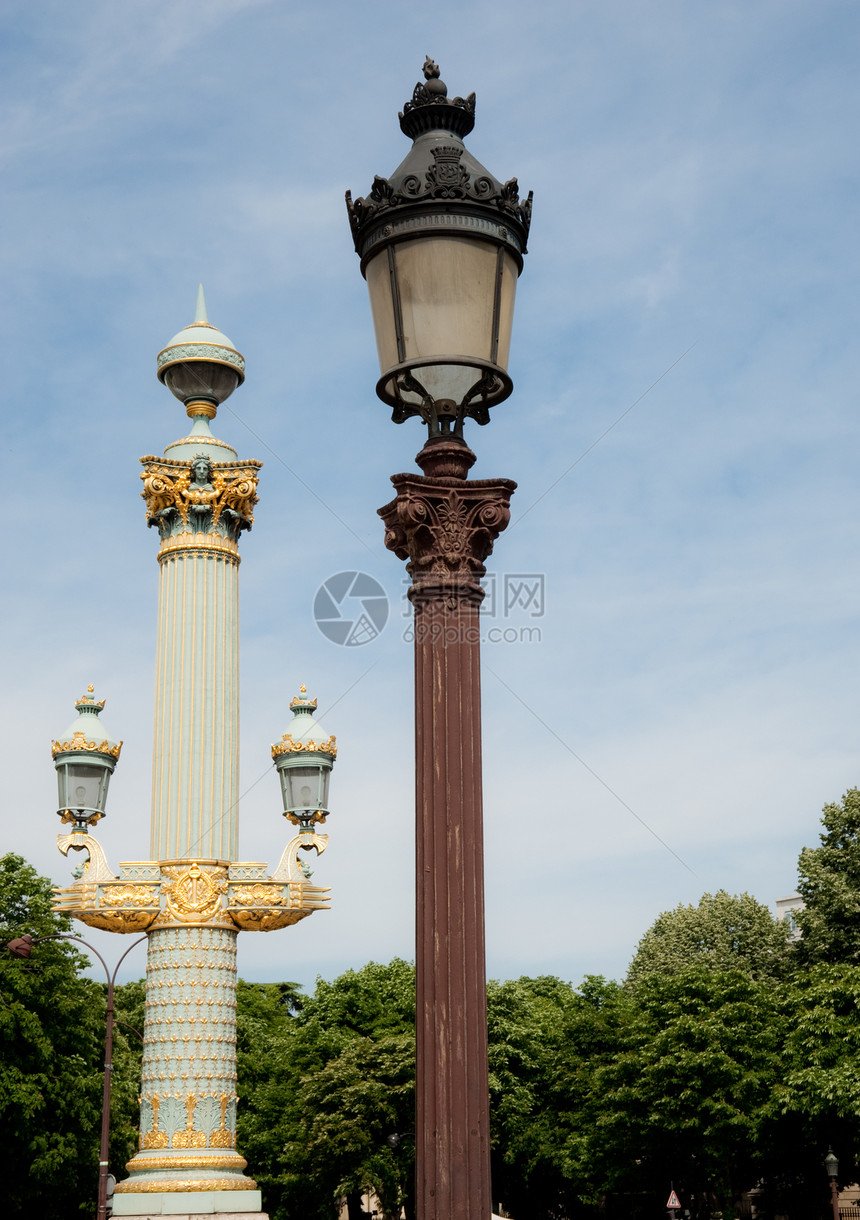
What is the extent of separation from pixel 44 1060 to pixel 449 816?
42112 mm

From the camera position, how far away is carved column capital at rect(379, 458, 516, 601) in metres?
8.10

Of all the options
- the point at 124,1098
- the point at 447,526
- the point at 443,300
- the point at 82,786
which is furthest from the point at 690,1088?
the point at 443,300

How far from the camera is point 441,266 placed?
323 inches

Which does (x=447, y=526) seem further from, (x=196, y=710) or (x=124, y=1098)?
(x=124, y=1098)

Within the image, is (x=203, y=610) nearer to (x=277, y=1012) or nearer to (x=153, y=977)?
(x=153, y=977)

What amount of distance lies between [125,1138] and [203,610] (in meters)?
26.8

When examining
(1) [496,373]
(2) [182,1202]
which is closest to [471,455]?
(1) [496,373]

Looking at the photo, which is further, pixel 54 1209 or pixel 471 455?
pixel 54 1209

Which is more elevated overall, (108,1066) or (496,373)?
(496,373)

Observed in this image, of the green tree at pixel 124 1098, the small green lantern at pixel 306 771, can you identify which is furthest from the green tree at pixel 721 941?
the small green lantern at pixel 306 771

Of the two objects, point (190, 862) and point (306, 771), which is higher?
point (306, 771)

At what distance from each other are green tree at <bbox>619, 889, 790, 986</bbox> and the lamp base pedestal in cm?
4082

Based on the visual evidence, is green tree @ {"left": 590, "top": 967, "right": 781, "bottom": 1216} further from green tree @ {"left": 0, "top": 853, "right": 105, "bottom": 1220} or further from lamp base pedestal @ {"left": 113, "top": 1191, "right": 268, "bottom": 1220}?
lamp base pedestal @ {"left": 113, "top": 1191, "right": 268, "bottom": 1220}

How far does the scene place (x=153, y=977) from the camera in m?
31.2
